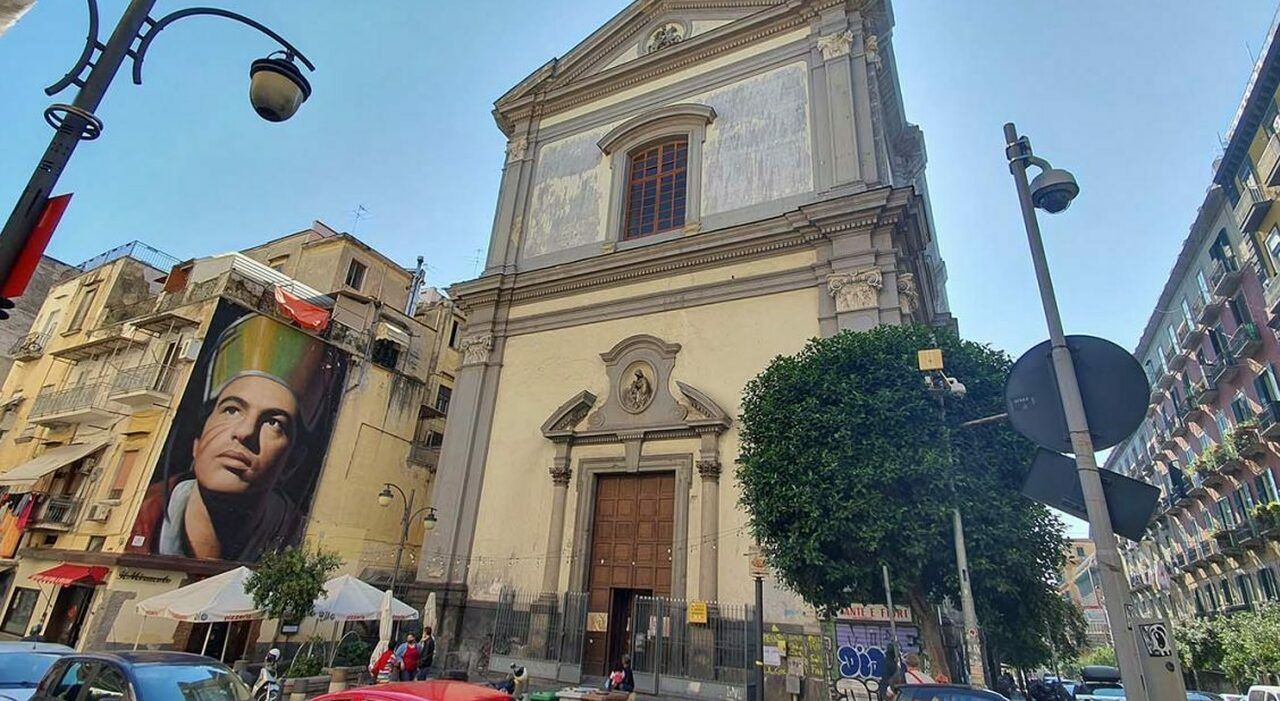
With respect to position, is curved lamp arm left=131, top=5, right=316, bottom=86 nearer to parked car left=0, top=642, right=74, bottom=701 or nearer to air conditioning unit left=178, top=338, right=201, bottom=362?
parked car left=0, top=642, right=74, bottom=701

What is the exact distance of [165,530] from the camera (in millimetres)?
17625

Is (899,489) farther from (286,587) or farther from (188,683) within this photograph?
(286,587)

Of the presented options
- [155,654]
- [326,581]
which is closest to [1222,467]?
[326,581]

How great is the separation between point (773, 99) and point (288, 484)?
18.5 metres

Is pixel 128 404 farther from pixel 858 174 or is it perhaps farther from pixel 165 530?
pixel 858 174

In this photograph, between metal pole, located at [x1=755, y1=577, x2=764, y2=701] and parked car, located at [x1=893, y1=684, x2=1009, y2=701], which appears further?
metal pole, located at [x1=755, y1=577, x2=764, y2=701]

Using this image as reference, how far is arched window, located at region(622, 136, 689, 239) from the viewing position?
18500mm

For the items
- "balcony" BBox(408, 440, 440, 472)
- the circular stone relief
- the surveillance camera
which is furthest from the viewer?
"balcony" BBox(408, 440, 440, 472)

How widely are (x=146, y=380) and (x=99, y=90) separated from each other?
19.4 m

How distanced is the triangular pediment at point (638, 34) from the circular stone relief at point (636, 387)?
10.4m

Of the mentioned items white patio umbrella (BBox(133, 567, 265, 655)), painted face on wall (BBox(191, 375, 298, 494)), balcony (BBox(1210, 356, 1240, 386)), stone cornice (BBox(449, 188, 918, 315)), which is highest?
balcony (BBox(1210, 356, 1240, 386))

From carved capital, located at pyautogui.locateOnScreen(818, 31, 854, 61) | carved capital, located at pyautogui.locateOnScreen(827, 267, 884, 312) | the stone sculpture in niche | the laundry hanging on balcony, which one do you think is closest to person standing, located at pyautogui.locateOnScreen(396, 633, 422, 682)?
carved capital, located at pyautogui.locateOnScreen(827, 267, 884, 312)

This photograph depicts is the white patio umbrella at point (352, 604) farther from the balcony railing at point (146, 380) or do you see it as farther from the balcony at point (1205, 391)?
the balcony at point (1205, 391)

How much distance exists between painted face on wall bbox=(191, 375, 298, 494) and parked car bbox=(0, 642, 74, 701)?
1143cm
